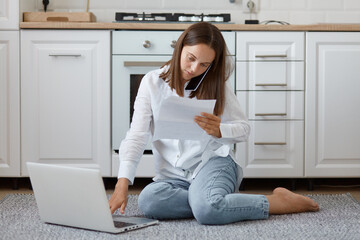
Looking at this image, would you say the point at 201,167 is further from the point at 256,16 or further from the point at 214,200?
the point at 256,16

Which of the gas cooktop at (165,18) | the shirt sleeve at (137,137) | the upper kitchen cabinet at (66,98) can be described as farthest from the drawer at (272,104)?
the shirt sleeve at (137,137)

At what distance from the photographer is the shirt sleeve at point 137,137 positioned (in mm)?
1954

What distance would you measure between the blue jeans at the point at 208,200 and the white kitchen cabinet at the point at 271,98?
826 millimetres

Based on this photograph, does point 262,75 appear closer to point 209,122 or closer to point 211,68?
point 211,68

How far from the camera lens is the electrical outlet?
358 cm

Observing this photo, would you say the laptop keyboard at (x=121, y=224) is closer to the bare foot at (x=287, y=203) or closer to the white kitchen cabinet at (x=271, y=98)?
the bare foot at (x=287, y=203)

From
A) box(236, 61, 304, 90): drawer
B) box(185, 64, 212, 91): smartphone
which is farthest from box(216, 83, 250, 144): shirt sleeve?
box(236, 61, 304, 90): drawer

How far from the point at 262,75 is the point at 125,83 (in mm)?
695

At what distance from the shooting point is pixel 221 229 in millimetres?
2016

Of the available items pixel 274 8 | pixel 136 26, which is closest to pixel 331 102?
pixel 274 8

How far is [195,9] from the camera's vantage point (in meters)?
3.60

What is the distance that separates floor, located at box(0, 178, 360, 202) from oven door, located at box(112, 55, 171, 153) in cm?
34

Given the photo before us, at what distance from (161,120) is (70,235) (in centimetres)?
47

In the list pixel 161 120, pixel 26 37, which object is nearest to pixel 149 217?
pixel 161 120
